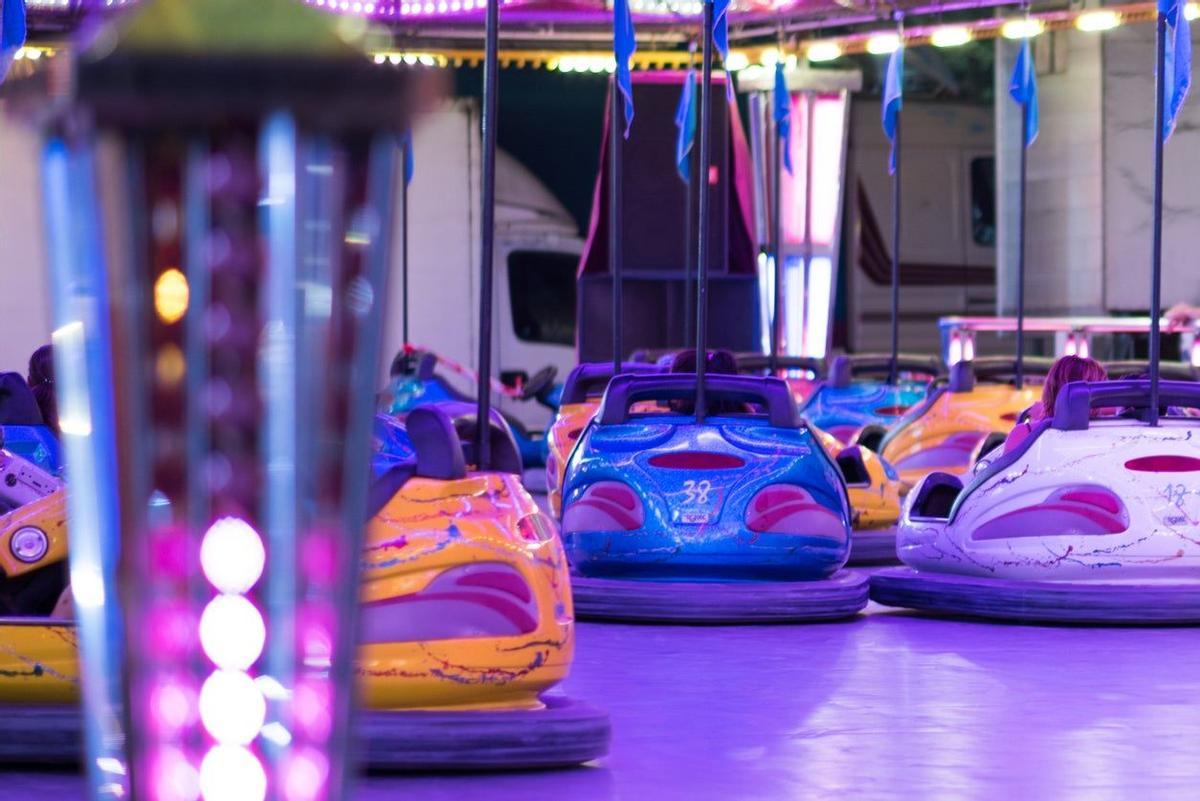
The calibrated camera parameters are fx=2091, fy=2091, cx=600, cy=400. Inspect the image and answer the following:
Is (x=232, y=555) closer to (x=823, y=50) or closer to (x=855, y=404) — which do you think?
(x=855, y=404)

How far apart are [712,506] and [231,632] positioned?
3.94 m

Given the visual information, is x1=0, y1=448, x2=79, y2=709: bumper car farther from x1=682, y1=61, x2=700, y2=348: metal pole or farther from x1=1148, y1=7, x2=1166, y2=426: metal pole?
x1=682, y1=61, x2=700, y2=348: metal pole

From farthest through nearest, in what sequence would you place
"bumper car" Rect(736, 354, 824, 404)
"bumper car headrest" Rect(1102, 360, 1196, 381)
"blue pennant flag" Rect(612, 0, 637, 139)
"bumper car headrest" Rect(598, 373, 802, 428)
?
"bumper car" Rect(736, 354, 824, 404)
"bumper car headrest" Rect(1102, 360, 1196, 381)
"blue pennant flag" Rect(612, 0, 637, 139)
"bumper car headrest" Rect(598, 373, 802, 428)

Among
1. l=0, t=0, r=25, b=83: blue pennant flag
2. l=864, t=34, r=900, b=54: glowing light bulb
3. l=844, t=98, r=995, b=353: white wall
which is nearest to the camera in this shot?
l=0, t=0, r=25, b=83: blue pennant flag

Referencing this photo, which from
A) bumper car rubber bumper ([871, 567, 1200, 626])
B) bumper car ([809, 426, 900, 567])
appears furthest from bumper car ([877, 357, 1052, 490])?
bumper car rubber bumper ([871, 567, 1200, 626])

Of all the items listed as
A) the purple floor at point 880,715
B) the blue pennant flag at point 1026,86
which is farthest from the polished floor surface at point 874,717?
the blue pennant flag at point 1026,86

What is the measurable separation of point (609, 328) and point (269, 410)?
38.0 feet

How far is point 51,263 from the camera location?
1.25 m

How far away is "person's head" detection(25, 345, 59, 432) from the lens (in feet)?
17.8

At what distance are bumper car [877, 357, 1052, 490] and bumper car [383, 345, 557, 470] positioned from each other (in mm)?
1826

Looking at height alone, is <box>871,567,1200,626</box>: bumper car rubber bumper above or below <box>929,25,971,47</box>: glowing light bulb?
below

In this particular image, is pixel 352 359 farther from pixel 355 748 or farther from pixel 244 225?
pixel 355 748

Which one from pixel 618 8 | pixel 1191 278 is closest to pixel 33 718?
pixel 618 8

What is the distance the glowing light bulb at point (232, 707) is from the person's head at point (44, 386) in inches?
170
